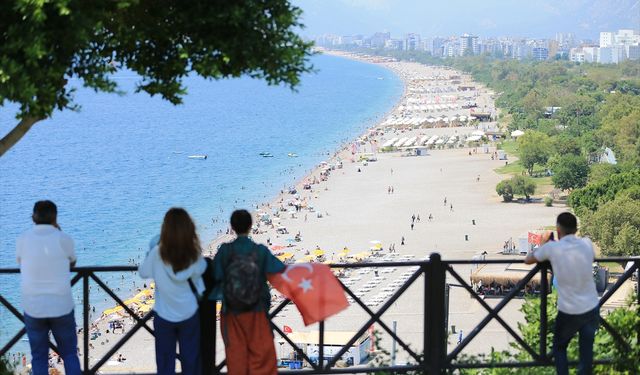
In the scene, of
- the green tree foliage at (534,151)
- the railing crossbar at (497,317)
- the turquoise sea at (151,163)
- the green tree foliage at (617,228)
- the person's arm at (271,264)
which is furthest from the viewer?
the green tree foliage at (534,151)

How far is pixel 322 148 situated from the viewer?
8969 cm

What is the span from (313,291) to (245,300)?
21.5 inches

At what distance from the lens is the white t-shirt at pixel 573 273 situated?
626cm

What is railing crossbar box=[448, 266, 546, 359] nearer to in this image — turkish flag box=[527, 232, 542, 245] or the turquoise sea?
the turquoise sea

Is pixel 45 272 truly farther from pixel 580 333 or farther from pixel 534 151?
pixel 534 151

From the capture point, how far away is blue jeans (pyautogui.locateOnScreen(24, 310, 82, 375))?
6.03 metres

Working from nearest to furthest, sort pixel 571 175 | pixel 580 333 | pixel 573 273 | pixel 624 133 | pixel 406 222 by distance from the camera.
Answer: pixel 573 273, pixel 580 333, pixel 406 222, pixel 571 175, pixel 624 133

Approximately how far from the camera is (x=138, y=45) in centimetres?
610

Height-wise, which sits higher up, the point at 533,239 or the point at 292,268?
the point at 292,268

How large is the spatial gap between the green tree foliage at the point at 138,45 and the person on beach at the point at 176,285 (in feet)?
2.97

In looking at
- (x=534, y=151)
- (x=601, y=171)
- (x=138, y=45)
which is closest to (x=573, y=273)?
(x=138, y=45)

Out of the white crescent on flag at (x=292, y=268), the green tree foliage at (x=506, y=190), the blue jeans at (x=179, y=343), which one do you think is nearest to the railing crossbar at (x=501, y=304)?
the white crescent on flag at (x=292, y=268)

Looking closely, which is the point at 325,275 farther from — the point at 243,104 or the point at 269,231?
the point at 243,104

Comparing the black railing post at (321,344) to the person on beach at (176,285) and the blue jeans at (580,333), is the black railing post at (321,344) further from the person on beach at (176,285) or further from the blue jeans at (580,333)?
the blue jeans at (580,333)
